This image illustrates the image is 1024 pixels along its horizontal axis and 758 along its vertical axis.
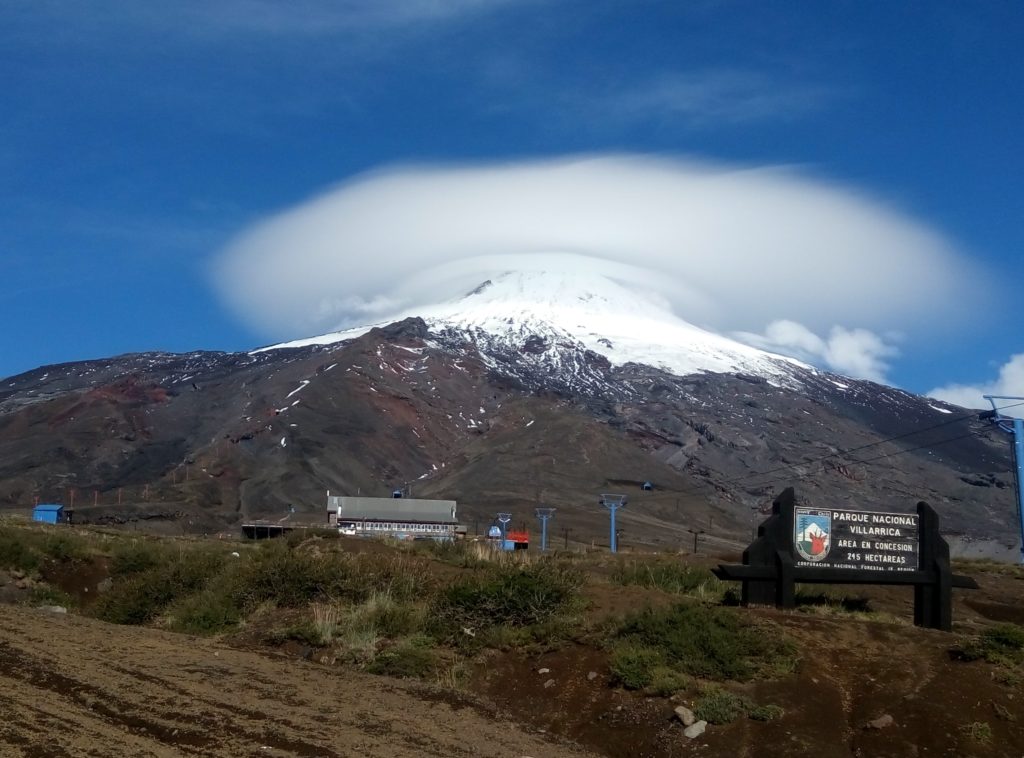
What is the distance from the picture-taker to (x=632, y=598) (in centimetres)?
1766

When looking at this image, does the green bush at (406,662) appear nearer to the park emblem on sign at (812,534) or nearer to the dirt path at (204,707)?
the dirt path at (204,707)

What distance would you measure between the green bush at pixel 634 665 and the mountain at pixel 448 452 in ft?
267

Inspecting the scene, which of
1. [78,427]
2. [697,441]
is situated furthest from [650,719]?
[697,441]

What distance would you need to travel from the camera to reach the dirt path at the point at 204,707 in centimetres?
955

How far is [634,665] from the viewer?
13.6m

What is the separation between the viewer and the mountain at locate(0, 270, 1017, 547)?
383ft

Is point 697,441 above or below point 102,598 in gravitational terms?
above

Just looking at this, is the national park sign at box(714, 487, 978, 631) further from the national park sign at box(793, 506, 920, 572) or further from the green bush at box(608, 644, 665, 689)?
the green bush at box(608, 644, 665, 689)

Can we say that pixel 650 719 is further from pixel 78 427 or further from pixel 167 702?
pixel 78 427

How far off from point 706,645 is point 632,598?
3552 millimetres

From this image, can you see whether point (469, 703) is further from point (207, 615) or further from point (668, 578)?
point (668, 578)

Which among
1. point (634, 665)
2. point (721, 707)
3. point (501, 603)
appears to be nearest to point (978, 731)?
point (721, 707)

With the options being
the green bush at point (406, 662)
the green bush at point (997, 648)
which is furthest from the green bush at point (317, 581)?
the green bush at point (997, 648)

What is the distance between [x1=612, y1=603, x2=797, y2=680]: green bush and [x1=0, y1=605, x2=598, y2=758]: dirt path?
269 cm
